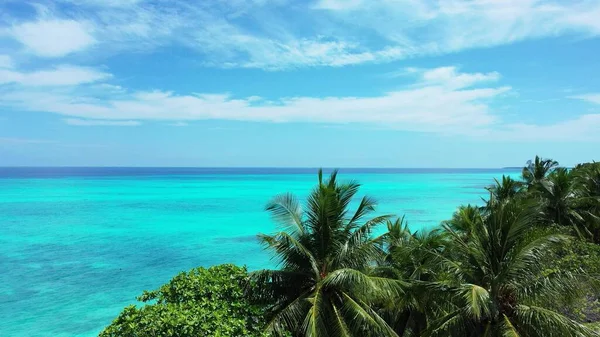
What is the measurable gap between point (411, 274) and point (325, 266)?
3893 millimetres

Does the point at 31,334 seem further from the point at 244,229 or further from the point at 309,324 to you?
the point at 244,229

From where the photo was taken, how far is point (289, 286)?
38.5 ft

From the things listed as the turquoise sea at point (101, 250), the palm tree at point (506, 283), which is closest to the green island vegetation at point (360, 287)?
the palm tree at point (506, 283)

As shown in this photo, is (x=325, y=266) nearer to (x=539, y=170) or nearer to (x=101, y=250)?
(x=539, y=170)

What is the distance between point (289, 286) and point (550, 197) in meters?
19.5

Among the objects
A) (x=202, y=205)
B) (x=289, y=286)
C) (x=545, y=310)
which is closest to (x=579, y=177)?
(x=545, y=310)

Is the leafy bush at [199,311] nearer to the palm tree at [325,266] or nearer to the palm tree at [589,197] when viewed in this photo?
the palm tree at [325,266]

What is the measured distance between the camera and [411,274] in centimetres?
1412

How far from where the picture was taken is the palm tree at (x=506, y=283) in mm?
9398

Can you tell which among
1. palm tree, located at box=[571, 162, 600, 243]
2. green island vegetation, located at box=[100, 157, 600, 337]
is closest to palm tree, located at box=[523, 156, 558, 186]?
palm tree, located at box=[571, 162, 600, 243]

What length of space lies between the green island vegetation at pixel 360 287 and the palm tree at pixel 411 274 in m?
0.10

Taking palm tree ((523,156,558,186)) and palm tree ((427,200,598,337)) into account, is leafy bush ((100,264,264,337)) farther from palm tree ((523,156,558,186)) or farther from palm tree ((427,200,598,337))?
palm tree ((523,156,558,186))

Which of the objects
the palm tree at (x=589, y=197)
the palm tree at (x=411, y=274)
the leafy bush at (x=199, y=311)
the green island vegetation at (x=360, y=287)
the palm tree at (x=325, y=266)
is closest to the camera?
the leafy bush at (x=199, y=311)

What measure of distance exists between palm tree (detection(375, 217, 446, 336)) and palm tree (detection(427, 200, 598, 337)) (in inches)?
43.8
